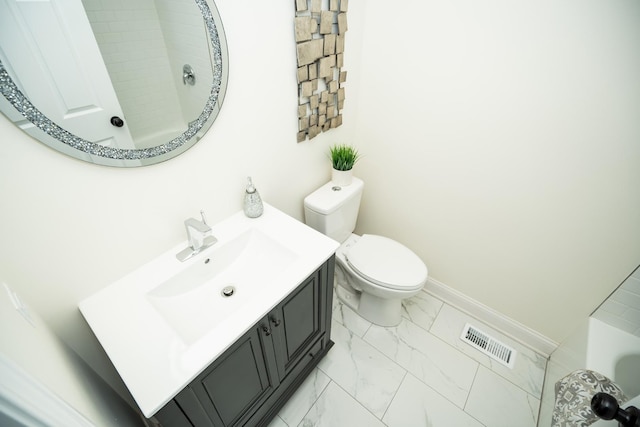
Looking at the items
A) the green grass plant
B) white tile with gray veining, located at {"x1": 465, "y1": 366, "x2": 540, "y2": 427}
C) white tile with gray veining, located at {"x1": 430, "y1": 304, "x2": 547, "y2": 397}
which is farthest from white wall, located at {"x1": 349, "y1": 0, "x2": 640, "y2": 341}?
white tile with gray veining, located at {"x1": 465, "y1": 366, "x2": 540, "y2": 427}

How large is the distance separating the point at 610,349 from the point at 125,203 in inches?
75.1

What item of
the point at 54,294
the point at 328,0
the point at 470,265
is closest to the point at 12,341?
the point at 54,294

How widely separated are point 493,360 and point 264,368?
4.18 feet

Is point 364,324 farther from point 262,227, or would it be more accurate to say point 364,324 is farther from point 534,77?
point 534,77

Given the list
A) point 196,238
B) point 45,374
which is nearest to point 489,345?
point 196,238

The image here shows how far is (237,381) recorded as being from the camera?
2.97 ft

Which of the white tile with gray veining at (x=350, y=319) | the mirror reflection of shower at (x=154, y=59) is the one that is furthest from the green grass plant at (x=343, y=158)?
the white tile with gray veining at (x=350, y=319)

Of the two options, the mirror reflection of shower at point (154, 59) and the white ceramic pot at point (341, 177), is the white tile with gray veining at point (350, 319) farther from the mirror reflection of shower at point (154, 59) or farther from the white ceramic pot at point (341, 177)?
the mirror reflection of shower at point (154, 59)

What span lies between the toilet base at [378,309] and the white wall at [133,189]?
86 centimetres

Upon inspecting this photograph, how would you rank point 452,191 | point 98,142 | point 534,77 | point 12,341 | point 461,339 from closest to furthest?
1. point 12,341
2. point 98,142
3. point 534,77
4. point 452,191
5. point 461,339

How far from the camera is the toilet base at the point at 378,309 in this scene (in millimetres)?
1581

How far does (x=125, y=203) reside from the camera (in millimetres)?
855

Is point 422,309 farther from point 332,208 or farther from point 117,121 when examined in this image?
point 117,121

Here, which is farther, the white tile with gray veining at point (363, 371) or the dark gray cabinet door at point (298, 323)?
the white tile with gray veining at point (363, 371)
